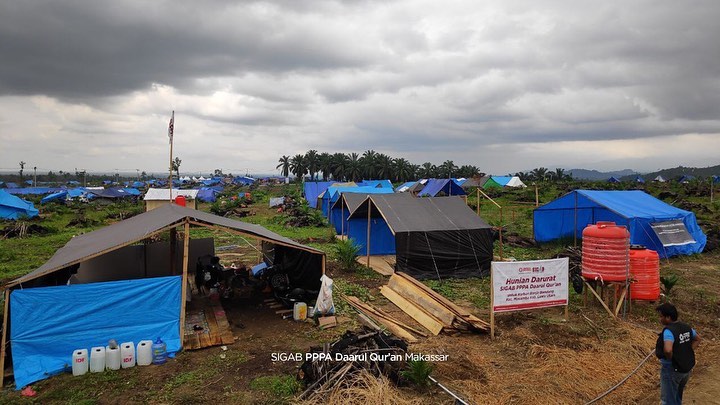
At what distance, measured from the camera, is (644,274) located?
10.9 meters

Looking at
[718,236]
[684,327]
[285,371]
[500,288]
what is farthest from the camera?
[718,236]

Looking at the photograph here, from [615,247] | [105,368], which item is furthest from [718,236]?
[105,368]

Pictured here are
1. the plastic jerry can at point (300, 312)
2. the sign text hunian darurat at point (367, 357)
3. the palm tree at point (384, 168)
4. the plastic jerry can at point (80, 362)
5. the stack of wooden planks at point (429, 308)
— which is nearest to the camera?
the sign text hunian darurat at point (367, 357)

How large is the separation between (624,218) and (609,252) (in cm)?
789

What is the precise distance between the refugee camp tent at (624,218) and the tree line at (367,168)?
69.0m

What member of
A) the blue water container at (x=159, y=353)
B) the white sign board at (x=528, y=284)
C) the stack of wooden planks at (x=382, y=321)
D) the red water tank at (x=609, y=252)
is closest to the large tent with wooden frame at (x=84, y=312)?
the blue water container at (x=159, y=353)

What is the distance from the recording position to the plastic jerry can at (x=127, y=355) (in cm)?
759

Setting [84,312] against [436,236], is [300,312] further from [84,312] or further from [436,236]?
[436,236]

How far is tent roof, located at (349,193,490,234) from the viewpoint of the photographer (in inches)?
591

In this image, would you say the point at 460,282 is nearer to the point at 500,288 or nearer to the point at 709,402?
the point at 500,288

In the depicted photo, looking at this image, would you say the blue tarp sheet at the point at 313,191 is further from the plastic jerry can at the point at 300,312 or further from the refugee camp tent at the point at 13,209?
the plastic jerry can at the point at 300,312

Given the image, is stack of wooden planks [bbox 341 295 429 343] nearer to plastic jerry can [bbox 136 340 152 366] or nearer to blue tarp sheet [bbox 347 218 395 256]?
plastic jerry can [bbox 136 340 152 366]

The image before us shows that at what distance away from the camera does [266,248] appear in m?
14.7

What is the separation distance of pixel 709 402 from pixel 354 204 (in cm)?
1587
